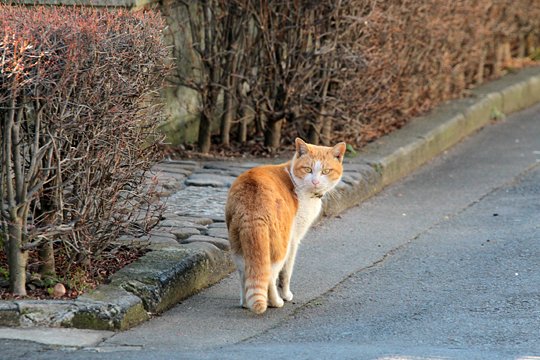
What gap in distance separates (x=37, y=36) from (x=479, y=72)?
872 cm

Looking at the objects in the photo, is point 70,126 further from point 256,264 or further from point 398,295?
point 398,295

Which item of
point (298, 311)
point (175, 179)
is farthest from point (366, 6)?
point (298, 311)

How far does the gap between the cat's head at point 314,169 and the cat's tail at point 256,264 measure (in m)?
0.60

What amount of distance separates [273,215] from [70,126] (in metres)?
1.25

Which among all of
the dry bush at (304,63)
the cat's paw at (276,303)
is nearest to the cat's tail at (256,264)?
the cat's paw at (276,303)

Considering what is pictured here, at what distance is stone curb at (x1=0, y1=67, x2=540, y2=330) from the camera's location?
17.8 feet

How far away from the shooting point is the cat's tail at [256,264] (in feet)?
19.0

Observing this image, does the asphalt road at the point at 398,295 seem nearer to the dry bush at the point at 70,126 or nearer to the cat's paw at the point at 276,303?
Answer: the cat's paw at the point at 276,303

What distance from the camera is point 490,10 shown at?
12469 millimetres

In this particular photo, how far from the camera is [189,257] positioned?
20.8 ft

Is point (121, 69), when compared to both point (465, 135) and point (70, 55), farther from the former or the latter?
point (465, 135)

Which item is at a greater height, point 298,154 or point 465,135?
point 298,154

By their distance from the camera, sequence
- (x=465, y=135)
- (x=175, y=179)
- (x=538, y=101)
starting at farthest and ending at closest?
(x=538, y=101) < (x=465, y=135) < (x=175, y=179)

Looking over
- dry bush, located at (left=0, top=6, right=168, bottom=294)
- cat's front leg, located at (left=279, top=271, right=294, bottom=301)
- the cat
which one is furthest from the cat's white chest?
dry bush, located at (left=0, top=6, right=168, bottom=294)
